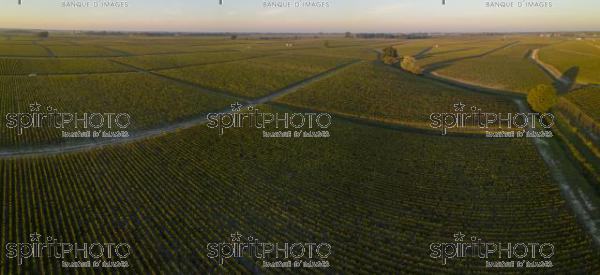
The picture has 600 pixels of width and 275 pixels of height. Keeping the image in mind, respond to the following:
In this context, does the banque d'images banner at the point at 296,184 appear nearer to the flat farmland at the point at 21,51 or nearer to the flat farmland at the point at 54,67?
the flat farmland at the point at 54,67

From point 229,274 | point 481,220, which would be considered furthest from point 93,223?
point 481,220

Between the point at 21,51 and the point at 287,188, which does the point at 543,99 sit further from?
the point at 21,51

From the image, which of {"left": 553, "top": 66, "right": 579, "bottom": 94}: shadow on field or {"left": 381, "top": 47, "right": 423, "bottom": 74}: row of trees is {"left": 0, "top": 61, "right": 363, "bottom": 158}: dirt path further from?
{"left": 553, "top": 66, "right": 579, "bottom": 94}: shadow on field

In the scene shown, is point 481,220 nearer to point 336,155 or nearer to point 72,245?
point 336,155

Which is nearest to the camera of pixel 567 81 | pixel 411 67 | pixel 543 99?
pixel 543 99

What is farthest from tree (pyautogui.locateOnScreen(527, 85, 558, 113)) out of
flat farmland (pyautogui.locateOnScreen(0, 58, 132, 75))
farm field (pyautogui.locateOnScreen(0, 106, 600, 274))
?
flat farmland (pyautogui.locateOnScreen(0, 58, 132, 75))

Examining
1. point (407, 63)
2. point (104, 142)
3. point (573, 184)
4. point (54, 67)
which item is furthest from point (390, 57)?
point (104, 142)
